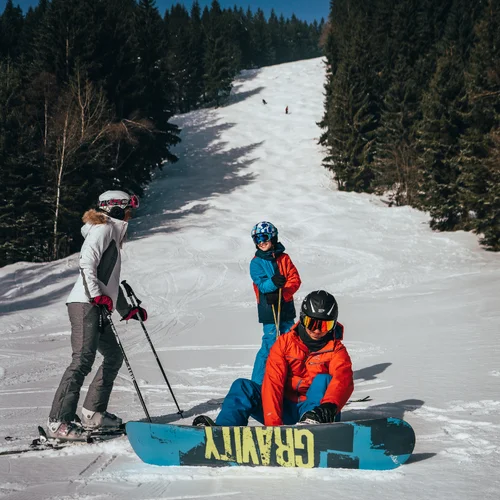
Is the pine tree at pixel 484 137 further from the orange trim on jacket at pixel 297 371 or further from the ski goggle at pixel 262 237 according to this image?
the orange trim on jacket at pixel 297 371

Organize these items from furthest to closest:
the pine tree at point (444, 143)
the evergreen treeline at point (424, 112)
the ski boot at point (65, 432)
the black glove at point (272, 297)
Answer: the pine tree at point (444, 143) → the evergreen treeline at point (424, 112) → the black glove at point (272, 297) → the ski boot at point (65, 432)

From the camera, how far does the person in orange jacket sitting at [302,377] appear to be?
407 centimetres

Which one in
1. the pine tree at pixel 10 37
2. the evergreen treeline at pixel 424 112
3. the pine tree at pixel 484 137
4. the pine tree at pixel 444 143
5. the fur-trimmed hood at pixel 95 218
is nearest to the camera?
the fur-trimmed hood at pixel 95 218

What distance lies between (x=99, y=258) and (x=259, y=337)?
6.32m

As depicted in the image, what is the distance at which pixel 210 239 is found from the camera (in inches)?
904

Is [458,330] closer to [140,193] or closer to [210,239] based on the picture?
[210,239]

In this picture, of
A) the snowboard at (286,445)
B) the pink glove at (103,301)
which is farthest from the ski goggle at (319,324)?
the pink glove at (103,301)

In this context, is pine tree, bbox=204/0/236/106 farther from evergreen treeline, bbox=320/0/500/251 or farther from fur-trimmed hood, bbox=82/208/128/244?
fur-trimmed hood, bbox=82/208/128/244

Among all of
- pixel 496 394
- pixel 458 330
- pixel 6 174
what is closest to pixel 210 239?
pixel 6 174

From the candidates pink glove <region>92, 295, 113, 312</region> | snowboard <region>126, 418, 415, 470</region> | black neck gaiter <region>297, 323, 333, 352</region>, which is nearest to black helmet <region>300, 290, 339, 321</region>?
black neck gaiter <region>297, 323, 333, 352</region>

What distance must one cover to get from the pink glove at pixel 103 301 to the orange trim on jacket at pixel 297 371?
1.42 metres

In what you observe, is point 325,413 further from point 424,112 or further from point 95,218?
point 424,112

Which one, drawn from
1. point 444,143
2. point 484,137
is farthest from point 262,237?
point 444,143

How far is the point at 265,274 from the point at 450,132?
2215 cm
